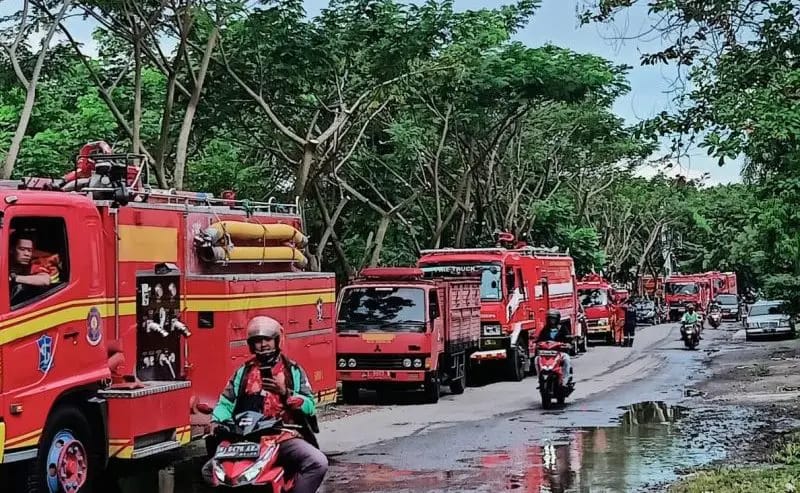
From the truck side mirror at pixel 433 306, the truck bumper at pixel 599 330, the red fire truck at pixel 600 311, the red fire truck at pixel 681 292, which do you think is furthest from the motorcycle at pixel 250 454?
the red fire truck at pixel 681 292

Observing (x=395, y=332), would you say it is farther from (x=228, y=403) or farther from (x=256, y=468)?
(x=256, y=468)

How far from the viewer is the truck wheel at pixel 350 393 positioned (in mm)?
19703

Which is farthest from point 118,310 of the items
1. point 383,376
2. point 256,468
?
point 383,376

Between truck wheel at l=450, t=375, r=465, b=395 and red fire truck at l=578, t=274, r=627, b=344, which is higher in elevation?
red fire truck at l=578, t=274, r=627, b=344

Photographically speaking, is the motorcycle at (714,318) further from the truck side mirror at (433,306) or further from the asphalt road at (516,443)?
the truck side mirror at (433,306)

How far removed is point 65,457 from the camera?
9.09m

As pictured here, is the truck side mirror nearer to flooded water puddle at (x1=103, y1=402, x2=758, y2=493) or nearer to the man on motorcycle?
flooded water puddle at (x1=103, y1=402, x2=758, y2=493)

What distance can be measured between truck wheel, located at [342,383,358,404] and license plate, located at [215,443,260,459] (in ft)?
43.8

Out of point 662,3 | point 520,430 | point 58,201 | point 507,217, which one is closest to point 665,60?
point 662,3

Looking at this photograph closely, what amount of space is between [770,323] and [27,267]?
3484 centimetres

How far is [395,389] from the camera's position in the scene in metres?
20.1

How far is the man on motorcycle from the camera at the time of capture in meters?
6.47

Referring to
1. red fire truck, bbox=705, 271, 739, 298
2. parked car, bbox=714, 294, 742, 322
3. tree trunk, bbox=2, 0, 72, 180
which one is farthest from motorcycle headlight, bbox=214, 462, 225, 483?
red fire truck, bbox=705, 271, 739, 298

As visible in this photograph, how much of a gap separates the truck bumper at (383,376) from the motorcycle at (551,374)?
2199 millimetres
